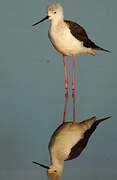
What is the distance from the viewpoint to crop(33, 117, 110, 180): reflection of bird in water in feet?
15.6

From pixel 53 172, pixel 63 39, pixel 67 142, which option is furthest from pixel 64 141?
pixel 63 39

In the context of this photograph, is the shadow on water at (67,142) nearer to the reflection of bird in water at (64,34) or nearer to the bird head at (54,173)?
the bird head at (54,173)

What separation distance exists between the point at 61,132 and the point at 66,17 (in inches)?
166

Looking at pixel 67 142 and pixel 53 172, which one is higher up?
pixel 67 142

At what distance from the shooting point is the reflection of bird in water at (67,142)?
476 cm

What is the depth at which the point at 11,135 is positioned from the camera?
5547 millimetres

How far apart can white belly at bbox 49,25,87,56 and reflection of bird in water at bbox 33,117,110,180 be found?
1.47m

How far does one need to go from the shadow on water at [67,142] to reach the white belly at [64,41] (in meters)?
1.36

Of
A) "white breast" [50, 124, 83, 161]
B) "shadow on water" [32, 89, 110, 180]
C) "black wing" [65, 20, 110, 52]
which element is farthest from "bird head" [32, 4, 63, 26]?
"white breast" [50, 124, 83, 161]

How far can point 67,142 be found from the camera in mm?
5395

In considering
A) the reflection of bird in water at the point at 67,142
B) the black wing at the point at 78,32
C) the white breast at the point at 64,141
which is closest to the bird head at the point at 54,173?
the reflection of bird in water at the point at 67,142

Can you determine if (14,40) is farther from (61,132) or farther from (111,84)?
(61,132)

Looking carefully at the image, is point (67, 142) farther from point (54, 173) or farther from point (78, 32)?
point (78, 32)

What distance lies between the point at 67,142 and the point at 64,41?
7.10ft
